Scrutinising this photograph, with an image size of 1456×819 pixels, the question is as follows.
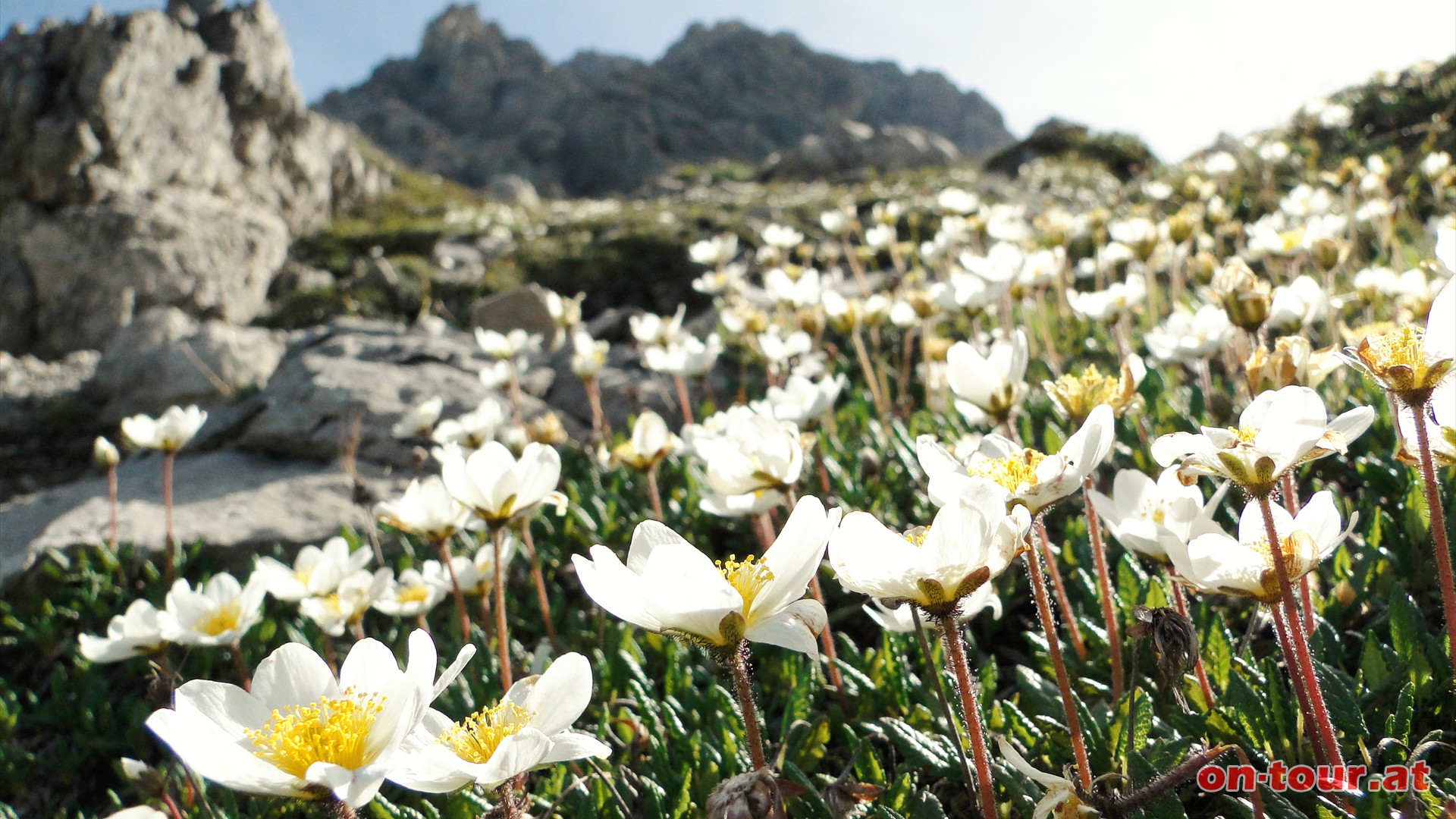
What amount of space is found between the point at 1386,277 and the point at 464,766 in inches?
114

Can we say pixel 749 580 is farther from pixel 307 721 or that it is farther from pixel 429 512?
pixel 429 512

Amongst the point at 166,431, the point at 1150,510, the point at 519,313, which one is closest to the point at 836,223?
the point at 519,313

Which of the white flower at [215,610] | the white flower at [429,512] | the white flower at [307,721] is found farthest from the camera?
the white flower at [215,610]

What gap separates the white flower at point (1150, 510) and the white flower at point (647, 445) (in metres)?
1.14

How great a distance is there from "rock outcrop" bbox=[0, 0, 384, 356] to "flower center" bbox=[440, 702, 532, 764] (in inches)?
415

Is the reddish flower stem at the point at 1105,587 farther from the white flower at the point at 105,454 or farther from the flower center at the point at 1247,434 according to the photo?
the white flower at the point at 105,454

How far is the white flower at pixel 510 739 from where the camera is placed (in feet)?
2.99

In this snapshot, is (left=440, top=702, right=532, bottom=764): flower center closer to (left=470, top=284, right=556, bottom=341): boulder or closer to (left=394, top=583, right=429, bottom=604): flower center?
(left=394, top=583, right=429, bottom=604): flower center

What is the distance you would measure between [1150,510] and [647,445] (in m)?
1.23

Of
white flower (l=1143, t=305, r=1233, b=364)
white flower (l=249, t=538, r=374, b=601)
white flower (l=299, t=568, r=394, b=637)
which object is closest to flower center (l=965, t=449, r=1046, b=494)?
white flower (l=1143, t=305, r=1233, b=364)

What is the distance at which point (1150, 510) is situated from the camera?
4.59 feet

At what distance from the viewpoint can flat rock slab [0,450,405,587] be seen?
3414mm

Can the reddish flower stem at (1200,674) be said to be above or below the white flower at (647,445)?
below

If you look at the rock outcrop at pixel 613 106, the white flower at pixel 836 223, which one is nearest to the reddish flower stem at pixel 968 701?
the white flower at pixel 836 223
